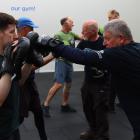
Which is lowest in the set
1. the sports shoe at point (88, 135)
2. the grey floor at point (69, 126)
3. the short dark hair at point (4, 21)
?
the grey floor at point (69, 126)

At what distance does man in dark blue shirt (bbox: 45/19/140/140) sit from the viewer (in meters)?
2.52

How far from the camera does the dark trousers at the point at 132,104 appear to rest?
2.62 meters

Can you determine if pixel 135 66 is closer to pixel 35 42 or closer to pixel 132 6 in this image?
pixel 35 42

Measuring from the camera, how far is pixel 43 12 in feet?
27.2

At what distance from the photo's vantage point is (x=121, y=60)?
2533 mm

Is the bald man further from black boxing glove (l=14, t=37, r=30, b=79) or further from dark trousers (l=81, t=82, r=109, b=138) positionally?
black boxing glove (l=14, t=37, r=30, b=79)

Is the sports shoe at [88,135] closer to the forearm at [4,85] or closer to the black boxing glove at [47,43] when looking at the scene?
the black boxing glove at [47,43]

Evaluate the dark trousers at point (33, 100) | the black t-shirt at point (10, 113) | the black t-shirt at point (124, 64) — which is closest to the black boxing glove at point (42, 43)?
the black t-shirt at point (10, 113)

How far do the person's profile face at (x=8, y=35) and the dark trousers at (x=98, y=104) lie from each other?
207cm

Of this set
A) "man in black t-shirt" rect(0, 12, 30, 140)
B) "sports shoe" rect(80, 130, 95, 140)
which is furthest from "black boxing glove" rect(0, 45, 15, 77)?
"sports shoe" rect(80, 130, 95, 140)

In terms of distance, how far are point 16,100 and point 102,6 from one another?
6676 mm

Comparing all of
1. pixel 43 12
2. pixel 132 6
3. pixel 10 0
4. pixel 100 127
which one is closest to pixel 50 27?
pixel 43 12

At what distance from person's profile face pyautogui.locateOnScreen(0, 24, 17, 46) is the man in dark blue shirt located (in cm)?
33

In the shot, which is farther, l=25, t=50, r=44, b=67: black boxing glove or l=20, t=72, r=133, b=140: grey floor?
l=20, t=72, r=133, b=140: grey floor
